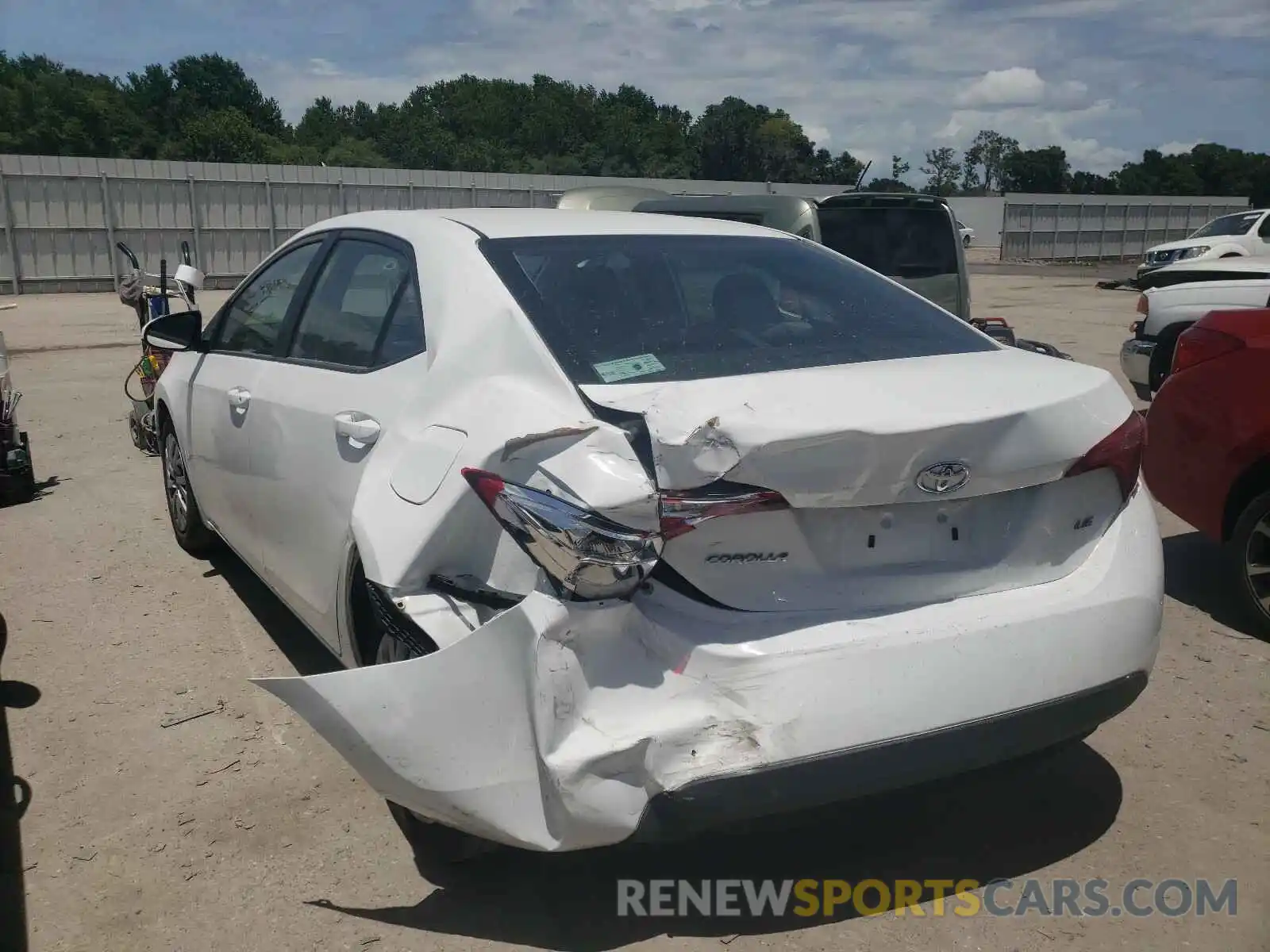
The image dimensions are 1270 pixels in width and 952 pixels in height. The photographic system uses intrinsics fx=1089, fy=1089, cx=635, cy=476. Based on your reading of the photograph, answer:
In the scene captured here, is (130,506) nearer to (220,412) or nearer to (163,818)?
(220,412)

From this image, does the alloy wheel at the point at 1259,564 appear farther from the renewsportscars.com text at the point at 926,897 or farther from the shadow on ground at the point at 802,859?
the renewsportscars.com text at the point at 926,897

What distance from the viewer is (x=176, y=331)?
4355mm

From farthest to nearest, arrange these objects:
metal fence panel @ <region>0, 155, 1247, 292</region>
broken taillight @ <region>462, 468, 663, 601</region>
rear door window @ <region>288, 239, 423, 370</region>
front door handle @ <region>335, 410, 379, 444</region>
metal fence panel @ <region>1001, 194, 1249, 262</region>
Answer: metal fence panel @ <region>1001, 194, 1249, 262</region>, metal fence panel @ <region>0, 155, 1247, 292</region>, rear door window @ <region>288, 239, 423, 370</region>, front door handle @ <region>335, 410, 379, 444</region>, broken taillight @ <region>462, 468, 663, 601</region>

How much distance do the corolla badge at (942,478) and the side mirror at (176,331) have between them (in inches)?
124

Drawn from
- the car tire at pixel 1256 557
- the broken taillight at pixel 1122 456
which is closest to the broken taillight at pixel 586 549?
the broken taillight at pixel 1122 456

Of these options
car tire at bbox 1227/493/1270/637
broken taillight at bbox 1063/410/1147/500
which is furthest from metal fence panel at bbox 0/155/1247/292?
broken taillight at bbox 1063/410/1147/500

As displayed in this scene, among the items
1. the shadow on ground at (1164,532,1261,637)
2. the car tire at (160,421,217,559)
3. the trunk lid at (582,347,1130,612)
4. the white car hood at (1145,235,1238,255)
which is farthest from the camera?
the white car hood at (1145,235,1238,255)

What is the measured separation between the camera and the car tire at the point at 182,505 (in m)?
4.95

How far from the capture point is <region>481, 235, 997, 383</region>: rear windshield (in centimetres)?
262

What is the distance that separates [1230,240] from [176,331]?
2011 centimetres

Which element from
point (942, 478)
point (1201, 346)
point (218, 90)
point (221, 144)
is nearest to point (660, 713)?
point (942, 478)

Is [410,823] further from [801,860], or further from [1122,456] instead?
[1122,456]

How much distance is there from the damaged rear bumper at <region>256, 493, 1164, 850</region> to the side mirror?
2532 mm

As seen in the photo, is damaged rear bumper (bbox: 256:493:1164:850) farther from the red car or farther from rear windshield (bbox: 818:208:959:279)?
rear windshield (bbox: 818:208:959:279)
